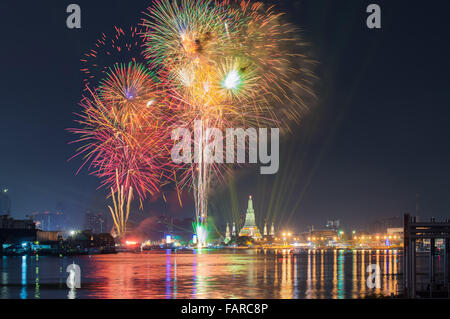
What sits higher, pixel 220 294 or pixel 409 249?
pixel 409 249

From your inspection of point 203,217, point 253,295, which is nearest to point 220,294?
point 253,295

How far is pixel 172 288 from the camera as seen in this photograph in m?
43.8
